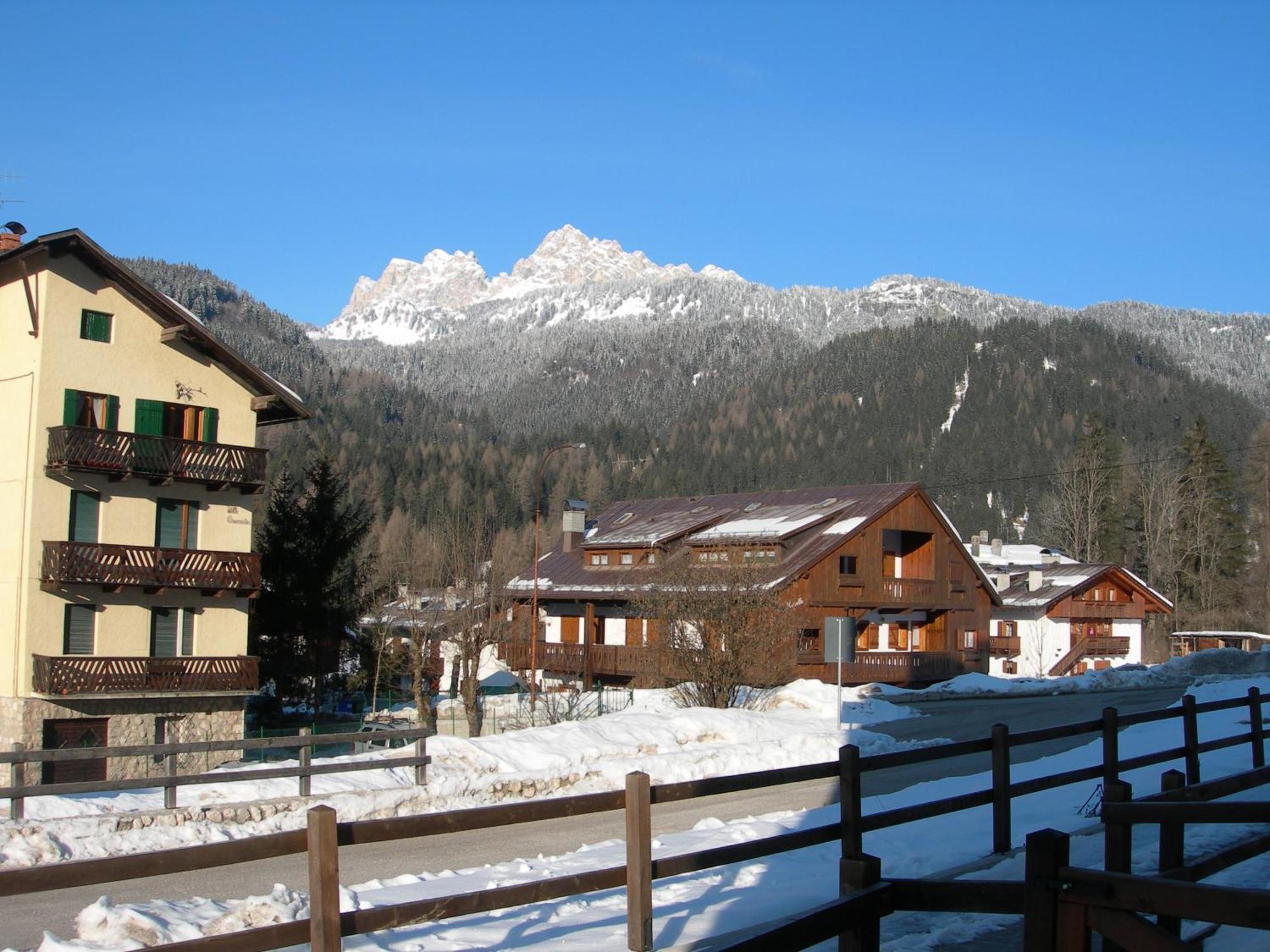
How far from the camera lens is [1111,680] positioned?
5059 centimetres

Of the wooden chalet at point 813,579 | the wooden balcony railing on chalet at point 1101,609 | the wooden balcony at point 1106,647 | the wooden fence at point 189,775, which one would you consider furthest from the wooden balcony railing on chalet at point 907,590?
the wooden fence at point 189,775

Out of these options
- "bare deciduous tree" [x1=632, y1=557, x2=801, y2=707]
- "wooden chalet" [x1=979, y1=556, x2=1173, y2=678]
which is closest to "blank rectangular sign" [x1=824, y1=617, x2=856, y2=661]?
"bare deciduous tree" [x1=632, y1=557, x2=801, y2=707]

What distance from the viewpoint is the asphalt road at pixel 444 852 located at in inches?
468

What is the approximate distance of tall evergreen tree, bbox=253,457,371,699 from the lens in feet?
148

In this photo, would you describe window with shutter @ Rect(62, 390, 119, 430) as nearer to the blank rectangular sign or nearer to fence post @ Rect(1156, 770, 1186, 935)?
the blank rectangular sign

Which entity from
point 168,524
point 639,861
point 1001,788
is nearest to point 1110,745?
point 1001,788

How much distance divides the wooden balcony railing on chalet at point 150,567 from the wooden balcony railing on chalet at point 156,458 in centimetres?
204

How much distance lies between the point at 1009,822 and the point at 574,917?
13.7 feet

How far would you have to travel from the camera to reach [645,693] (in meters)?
38.0

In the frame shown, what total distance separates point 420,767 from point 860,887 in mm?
15619

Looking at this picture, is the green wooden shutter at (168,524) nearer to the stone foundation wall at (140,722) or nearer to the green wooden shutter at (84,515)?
the green wooden shutter at (84,515)

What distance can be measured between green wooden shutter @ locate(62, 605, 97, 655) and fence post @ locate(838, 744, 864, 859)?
3031cm

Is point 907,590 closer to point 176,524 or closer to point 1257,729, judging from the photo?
point 176,524

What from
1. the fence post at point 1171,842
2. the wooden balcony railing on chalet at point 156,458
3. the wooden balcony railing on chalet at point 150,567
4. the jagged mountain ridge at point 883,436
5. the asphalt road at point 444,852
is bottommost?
the asphalt road at point 444,852
